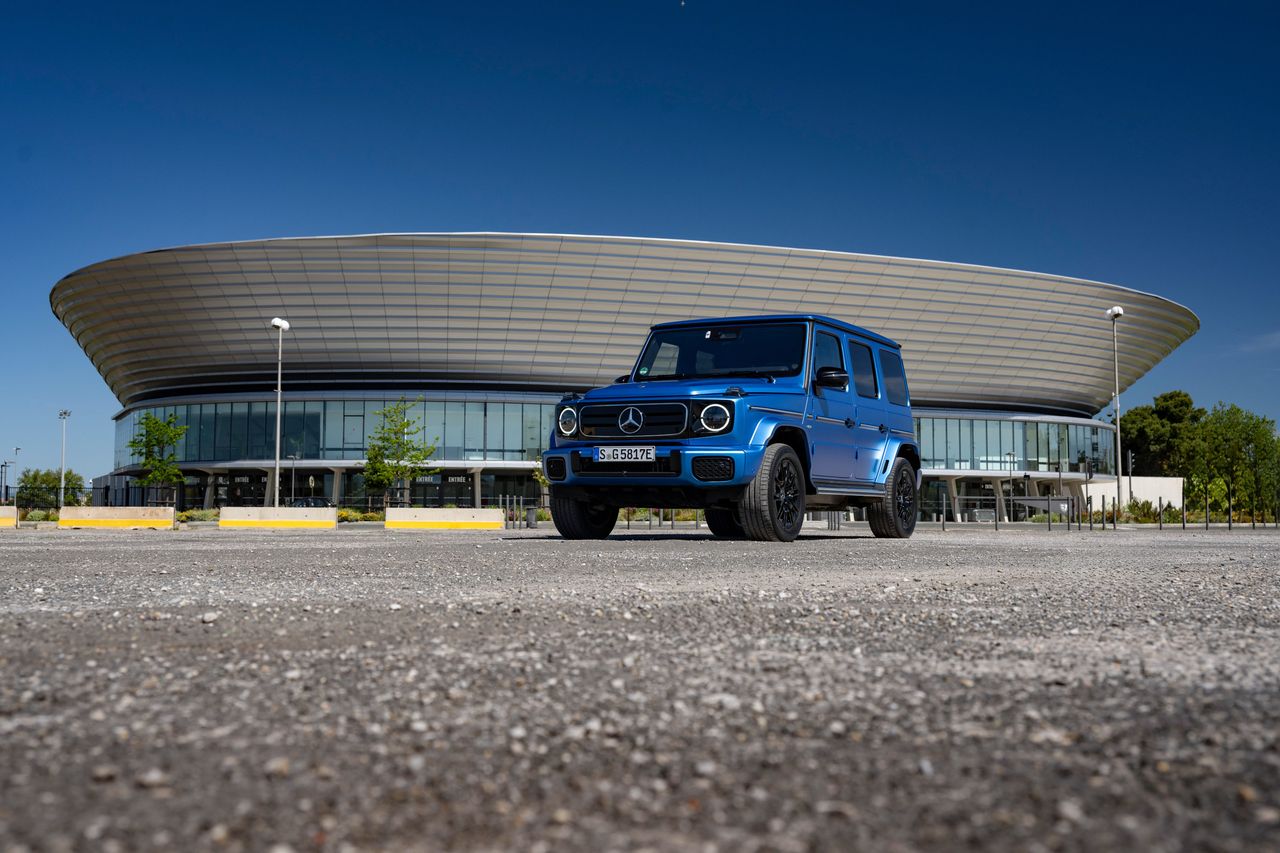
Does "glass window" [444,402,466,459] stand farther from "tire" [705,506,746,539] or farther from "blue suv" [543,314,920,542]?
"blue suv" [543,314,920,542]

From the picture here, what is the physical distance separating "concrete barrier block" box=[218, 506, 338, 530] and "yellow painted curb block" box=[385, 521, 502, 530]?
68.3 inches

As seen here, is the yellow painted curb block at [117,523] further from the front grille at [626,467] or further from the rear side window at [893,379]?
the rear side window at [893,379]

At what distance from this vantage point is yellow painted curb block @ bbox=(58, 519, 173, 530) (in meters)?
26.7

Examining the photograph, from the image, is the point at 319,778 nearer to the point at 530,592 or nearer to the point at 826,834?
the point at 826,834

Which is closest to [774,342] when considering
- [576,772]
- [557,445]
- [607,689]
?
[557,445]

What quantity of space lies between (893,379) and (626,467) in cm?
504

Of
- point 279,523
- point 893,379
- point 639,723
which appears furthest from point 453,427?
point 639,723

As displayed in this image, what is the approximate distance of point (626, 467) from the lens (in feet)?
37.2

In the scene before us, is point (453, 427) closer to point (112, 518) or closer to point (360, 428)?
point (360, 428)

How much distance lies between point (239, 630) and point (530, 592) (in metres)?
1.99

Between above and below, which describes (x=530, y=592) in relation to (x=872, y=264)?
below

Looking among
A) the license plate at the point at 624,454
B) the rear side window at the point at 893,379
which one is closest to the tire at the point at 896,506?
the rear side window at the point at 893,379

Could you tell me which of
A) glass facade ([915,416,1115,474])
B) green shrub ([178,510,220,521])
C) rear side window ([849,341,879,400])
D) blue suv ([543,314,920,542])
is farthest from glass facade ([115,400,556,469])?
blue suv ([543,314,920,542])

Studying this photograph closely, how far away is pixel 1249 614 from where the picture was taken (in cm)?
521
